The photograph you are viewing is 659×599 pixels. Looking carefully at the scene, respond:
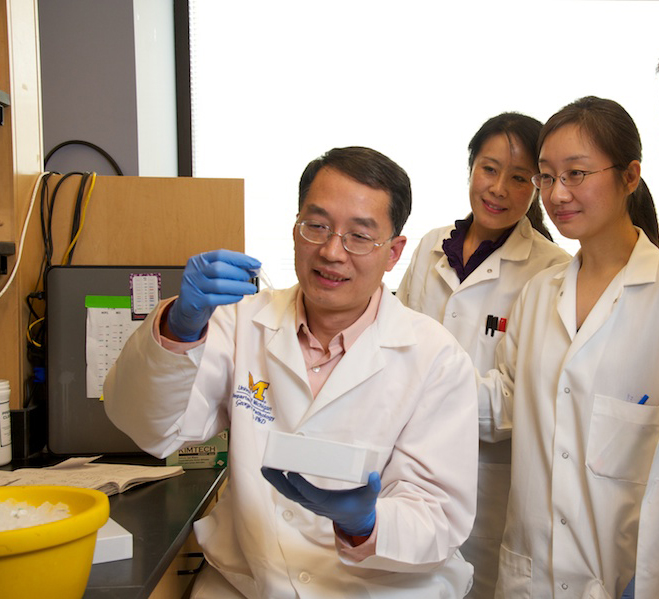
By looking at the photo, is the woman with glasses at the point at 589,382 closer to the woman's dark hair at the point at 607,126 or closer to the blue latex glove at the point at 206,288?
the woman's dark hair at the point at 607,126

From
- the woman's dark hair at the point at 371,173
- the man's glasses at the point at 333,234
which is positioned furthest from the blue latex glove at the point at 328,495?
the woman's dark hair at the point at 371,173

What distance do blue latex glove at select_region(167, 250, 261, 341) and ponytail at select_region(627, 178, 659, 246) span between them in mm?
999

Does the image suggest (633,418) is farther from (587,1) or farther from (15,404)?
(587,1)

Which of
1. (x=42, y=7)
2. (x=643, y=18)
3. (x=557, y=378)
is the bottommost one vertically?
(x=557, y=378)

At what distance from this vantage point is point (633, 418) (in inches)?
53.4

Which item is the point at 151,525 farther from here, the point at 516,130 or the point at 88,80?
the point at 88,80

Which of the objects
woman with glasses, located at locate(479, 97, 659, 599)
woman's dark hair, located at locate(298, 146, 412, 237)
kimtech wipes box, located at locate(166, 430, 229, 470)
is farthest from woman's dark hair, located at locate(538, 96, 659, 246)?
kimtech wipes box, located at locate(166, 430, 229, 470)

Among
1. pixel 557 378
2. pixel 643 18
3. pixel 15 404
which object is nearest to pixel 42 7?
pixel 15 404

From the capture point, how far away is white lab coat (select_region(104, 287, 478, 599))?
→ 1.13 m

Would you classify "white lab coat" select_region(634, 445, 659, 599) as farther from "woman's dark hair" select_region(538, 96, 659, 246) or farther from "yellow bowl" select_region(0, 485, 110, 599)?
"yellow bowl" select_region(0, 485, 110, 599)

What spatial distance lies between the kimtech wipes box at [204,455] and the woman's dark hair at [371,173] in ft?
2.16

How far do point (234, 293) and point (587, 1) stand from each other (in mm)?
2919

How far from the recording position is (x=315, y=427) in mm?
1229

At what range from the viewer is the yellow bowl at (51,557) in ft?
2.54
